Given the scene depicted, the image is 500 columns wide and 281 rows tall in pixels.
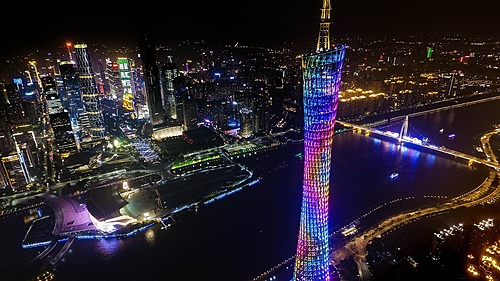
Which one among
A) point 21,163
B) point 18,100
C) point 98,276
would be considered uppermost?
point 18,100

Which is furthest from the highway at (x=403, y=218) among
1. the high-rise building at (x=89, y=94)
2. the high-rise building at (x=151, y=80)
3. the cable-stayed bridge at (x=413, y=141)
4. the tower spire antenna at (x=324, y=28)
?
the high-rise building at (x=89, y=94)

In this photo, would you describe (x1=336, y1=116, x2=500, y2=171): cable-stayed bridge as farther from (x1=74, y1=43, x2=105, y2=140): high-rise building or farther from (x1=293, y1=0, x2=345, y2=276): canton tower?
(x1=74, y1=43, x2=105, y2=140): high-rise building

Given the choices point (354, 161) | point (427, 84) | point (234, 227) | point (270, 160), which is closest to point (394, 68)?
point (427, 84)

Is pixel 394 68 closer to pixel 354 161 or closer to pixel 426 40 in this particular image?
pixel 426 40

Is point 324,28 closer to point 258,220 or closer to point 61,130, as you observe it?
point 258,220

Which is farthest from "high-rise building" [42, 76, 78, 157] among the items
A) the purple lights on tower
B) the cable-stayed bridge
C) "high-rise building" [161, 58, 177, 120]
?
the cable-stayed bridge

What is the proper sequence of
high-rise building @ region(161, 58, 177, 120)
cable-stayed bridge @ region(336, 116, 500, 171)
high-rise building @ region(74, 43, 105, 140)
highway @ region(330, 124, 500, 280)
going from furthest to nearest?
high-rise building @ region(161, 58, 177, 120), high-rise building @ region(74, 43, 105, 140), cable-stayed bridge @ region(336, 116, 500, 171), highway @ region(330, 124, 500, 280)

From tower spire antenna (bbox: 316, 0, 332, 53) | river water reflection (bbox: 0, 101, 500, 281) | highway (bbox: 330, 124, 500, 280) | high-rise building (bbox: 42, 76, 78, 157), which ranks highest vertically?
tower spire antenna (bbox: 316, 0, 332, 53)

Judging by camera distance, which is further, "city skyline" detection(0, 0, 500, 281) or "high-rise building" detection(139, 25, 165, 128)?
"high-rise building" detection(139, 25, 165, 128)
